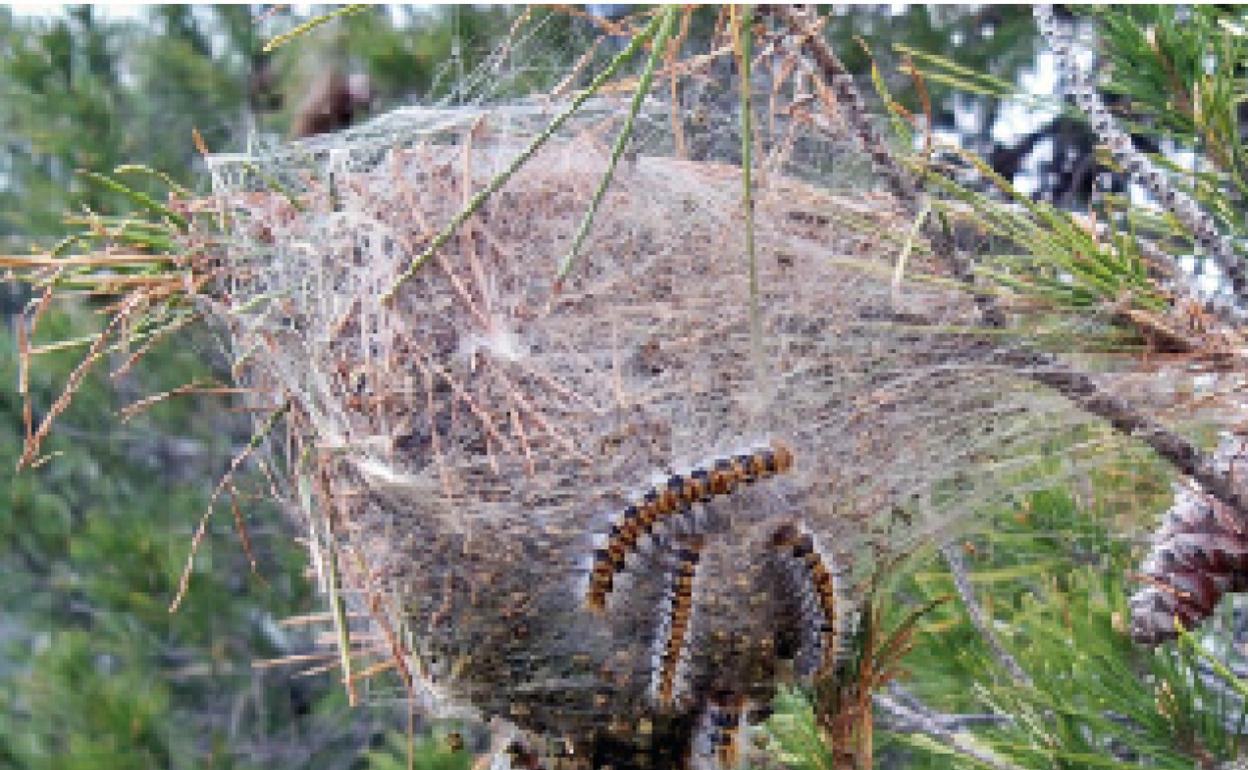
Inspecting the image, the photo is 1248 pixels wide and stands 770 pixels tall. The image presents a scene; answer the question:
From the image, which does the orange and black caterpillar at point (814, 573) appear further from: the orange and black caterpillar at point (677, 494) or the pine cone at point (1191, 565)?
the pine cone at point (1191, 565)

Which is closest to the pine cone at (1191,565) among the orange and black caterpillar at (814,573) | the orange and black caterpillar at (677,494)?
the orange and black caterpillar at (814,573)

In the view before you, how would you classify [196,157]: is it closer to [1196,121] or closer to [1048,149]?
[1048,149]

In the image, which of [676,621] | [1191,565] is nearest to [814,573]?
[676,621]

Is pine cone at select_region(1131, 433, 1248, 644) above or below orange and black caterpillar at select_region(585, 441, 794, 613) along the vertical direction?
below

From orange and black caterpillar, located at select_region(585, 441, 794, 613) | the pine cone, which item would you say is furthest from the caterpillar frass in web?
the pine cone

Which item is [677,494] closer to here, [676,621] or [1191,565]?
[676,621]

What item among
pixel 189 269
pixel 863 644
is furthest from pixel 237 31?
pixel 863 644

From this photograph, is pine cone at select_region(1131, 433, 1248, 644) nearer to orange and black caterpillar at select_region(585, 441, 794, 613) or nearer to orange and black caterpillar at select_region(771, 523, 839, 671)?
orange and black caterpillar at select_region(771, 523, 839, 671)
